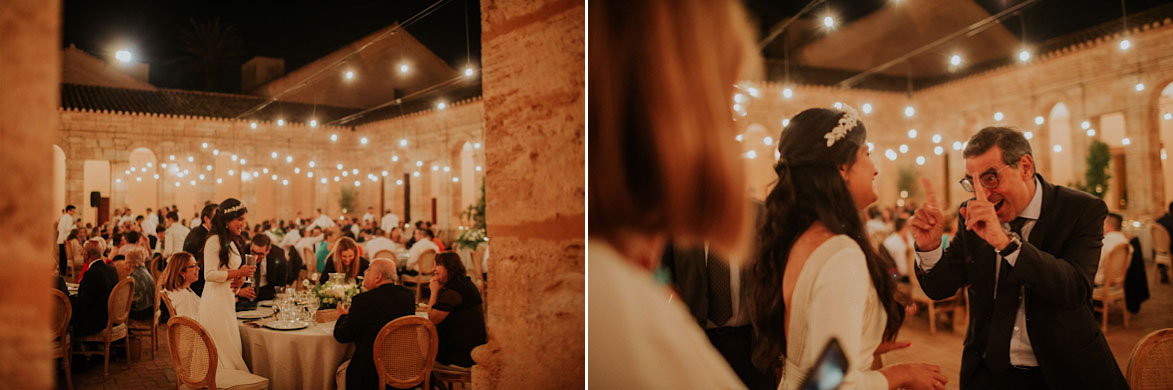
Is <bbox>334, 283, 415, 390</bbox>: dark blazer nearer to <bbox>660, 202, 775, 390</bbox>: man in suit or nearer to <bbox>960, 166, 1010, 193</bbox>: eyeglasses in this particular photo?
<bbox>660, 202, 775, 390</bbox>: man in suit

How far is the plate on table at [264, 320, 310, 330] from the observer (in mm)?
3504

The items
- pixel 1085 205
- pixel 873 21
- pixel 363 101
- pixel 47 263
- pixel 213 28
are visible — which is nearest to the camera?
pixel 47 263

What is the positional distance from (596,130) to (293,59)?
72.9 inches

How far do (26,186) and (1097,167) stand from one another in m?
9.42

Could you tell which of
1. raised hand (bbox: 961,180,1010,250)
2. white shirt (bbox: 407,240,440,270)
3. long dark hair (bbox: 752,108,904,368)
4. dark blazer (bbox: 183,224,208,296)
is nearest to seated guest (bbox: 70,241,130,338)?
dark blazer (bbox: 183,224,208,296)

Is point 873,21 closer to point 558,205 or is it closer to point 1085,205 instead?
point 1085,205

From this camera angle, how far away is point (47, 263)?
0.85 metres

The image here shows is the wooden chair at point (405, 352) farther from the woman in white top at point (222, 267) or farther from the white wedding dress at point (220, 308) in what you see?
the woman in white top at point (222, 267)

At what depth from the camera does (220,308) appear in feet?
8.99

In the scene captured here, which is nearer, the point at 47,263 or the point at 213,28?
the point at 47,263

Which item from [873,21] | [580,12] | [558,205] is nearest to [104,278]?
[558,205]

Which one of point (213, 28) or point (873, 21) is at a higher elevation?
point (873, 21)

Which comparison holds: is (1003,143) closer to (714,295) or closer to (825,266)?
(825,266)

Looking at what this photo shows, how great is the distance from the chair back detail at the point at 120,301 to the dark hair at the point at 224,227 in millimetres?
864
